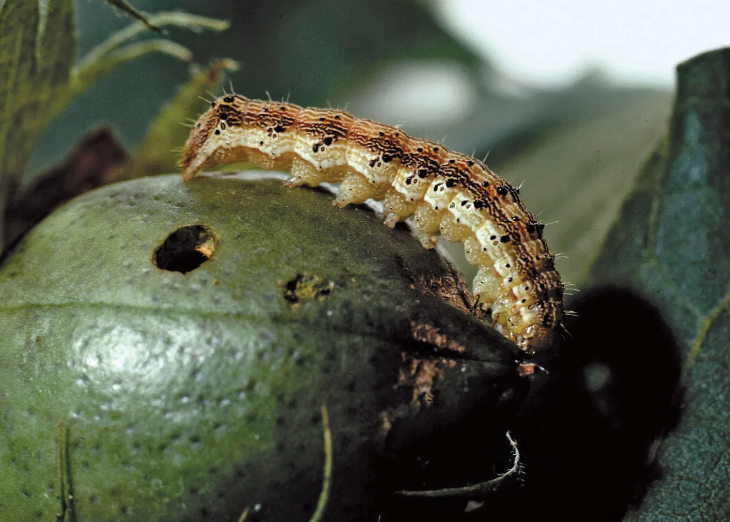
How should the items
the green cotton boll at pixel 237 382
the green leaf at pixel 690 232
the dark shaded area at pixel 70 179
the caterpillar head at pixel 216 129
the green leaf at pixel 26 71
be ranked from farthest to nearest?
the green leaf at pixel 690 232 → the dark shaded area at pixel 70 179 → the caterpillar head at pixel 216 129 → the green leaf at pixel 26 71 → the green cotton boll at pixel 237 382

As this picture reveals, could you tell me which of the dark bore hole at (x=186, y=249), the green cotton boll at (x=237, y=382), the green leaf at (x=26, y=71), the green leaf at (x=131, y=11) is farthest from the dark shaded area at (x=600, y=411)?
the green leaf at (x=26, y=71)

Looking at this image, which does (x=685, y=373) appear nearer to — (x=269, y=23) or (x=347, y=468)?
(x=347, y=468)

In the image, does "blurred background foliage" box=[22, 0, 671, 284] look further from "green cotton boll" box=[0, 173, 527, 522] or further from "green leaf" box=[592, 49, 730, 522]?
"green cotton boll" box=[0, 173, 527, 522]

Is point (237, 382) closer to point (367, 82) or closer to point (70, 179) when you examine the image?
point (70, 179)

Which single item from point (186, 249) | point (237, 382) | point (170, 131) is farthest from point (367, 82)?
point (237, 382)

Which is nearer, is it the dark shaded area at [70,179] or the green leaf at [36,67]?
the green leaf at [36,67]

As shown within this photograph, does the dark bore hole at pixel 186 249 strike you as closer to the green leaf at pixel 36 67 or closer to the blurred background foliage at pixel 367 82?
the green leaf at pixel 36 67

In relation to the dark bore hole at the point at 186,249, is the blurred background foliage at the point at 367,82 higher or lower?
higher
